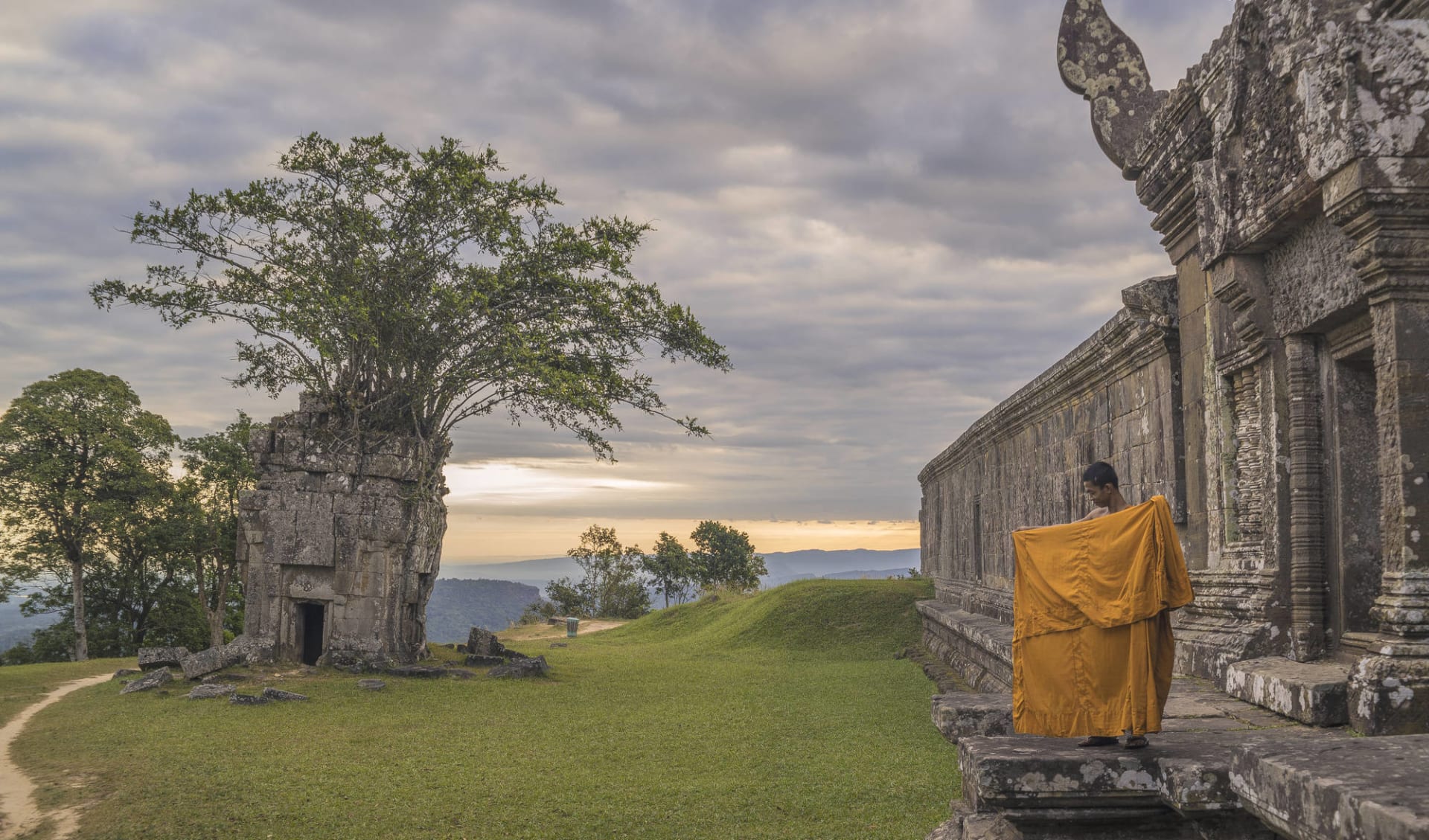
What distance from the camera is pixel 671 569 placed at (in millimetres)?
50469

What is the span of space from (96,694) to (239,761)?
23.9 feet

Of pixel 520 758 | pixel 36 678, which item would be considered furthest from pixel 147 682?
pixel 520 758

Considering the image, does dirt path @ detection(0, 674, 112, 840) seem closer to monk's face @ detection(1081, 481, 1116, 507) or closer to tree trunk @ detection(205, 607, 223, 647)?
monk's face @ detection(1081, 481, 1116, 507)

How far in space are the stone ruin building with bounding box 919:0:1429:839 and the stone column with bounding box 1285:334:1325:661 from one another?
1 centimetres

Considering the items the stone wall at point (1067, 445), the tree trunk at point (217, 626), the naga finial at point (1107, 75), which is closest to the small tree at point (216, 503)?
the tree trunk at point (217, 626)

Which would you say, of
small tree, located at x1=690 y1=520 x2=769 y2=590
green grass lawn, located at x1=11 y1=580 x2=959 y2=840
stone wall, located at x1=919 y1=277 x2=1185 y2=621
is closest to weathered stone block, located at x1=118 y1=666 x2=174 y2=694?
green grass lawn, located at x1=11 y1=580 x2=959 y2=840

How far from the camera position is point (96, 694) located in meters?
14.6

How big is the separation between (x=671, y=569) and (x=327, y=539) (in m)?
34.3

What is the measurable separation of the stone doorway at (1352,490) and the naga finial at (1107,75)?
8.78 ft

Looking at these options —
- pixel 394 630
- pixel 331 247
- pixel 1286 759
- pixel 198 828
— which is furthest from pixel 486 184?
pixel 1286 759

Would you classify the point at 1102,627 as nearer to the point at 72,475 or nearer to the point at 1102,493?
the point at 1102,493

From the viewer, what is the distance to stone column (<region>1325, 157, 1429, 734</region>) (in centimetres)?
379

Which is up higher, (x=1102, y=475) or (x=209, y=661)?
(x=1102, y=475)

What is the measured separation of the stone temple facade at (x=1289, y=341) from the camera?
3867mm
